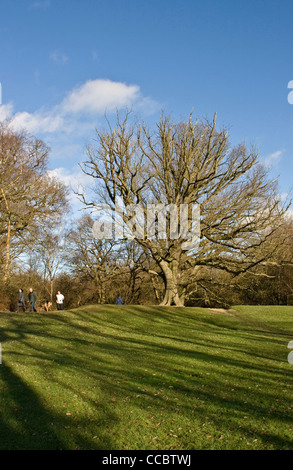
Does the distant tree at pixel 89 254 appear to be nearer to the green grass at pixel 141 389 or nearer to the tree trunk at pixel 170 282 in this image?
the tree trunk at pixel 170 282

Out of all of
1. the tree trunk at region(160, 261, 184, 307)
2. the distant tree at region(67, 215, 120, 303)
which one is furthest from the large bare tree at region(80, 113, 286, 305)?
the distant tree at region(67, 215, 120, 303)

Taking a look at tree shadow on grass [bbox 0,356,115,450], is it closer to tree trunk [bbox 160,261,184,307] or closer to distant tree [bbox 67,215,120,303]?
tree trunk [bbox 160,261,184,307]

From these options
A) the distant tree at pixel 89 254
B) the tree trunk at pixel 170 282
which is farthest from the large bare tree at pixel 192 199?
the distant tree at pixel 89 254

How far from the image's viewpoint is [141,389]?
8492mm

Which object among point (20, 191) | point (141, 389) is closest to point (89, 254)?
point (20, 191)

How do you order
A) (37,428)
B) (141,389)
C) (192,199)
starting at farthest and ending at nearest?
(192,199) → (141,389) → (37,428)

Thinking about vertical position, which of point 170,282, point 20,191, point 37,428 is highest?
point 20,191

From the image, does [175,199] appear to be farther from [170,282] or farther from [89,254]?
[89,254]

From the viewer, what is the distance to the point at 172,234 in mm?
26125

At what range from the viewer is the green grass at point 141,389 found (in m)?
6.05

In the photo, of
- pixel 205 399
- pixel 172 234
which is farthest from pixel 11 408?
pixel 172 234

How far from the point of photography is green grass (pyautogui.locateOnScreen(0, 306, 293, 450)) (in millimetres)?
6051
